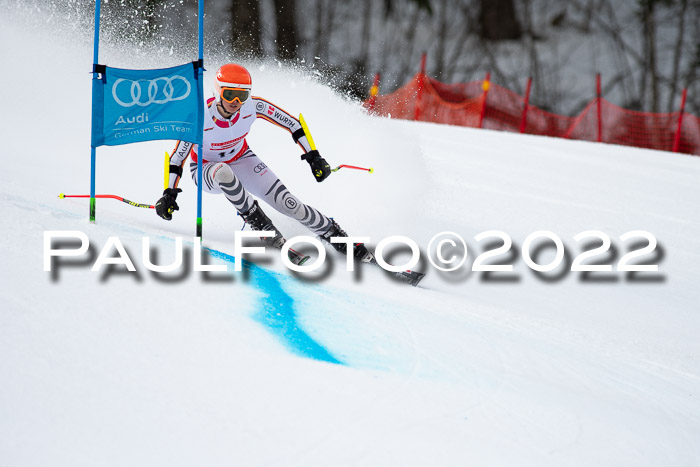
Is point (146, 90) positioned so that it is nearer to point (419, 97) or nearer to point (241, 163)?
point (241, 163)

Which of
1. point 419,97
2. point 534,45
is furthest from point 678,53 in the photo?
point 419,97

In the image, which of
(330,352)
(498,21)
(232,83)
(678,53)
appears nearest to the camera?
(330,352)

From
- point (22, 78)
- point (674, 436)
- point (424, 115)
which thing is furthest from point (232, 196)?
point (424, 115)

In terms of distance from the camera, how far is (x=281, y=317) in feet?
12.0

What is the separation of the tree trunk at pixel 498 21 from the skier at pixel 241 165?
904 inches

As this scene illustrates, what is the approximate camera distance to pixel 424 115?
535 inches

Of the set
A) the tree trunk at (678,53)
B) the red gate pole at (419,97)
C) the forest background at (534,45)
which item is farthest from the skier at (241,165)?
the tree trunk at (678,53)

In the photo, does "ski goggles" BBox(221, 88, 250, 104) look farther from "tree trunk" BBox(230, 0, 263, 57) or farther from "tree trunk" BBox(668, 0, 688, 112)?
"tree trunk" BBox(668, 0, 688, 112)

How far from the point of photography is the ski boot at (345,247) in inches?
214

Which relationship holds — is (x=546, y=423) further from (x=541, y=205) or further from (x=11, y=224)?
(x=541, y=205)

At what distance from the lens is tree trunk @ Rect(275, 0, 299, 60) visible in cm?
1515

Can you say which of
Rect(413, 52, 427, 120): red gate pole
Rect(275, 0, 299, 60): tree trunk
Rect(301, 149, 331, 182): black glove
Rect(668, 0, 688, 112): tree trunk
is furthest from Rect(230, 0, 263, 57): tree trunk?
Rect(668, 0, 688, 112): tree trunk

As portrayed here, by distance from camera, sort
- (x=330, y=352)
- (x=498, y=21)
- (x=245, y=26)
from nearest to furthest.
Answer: (x=330, y=352) < (x=245, y=26) < (x=498, y=21)

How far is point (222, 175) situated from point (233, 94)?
58 centimetres
